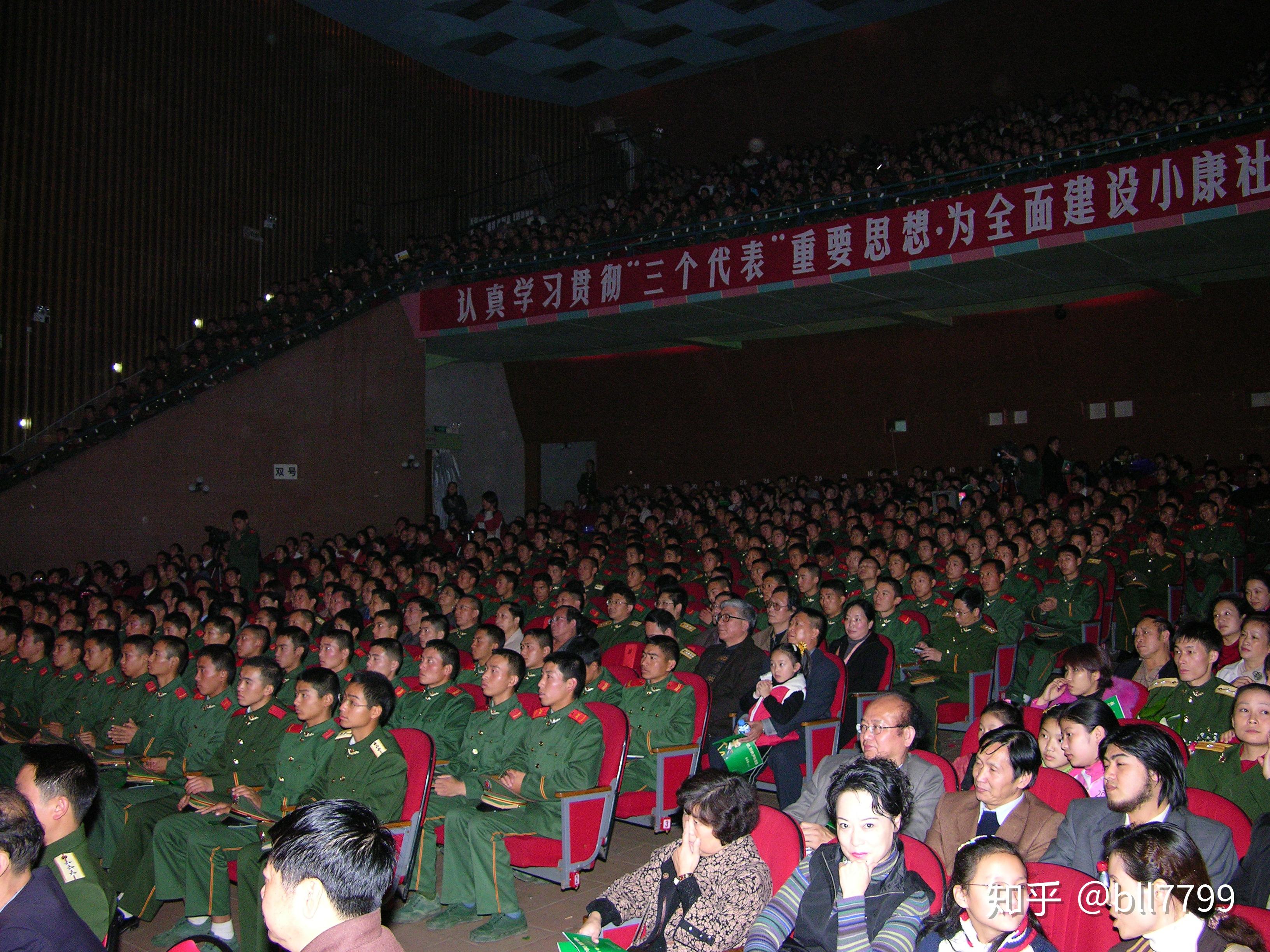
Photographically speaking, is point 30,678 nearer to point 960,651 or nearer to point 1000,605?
point 960,651

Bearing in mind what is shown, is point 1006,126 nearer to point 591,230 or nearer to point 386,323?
point 591,230

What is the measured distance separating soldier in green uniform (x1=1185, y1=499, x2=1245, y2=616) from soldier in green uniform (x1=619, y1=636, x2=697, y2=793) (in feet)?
14.4

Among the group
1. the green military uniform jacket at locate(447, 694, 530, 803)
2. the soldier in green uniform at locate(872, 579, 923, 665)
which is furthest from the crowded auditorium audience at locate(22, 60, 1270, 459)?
the green military uniform jacket at locate(447, 694, 530, 803)

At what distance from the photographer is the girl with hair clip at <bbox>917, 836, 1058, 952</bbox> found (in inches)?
80.1

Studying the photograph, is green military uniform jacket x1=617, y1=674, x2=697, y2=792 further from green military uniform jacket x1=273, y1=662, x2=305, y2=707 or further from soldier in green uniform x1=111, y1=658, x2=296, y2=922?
green military uniform jacket x1=273, y1=662, x2=305, y2=707

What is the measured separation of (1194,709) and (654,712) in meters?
2.20

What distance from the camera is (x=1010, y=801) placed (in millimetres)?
2852

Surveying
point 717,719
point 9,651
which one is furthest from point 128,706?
point 717,719

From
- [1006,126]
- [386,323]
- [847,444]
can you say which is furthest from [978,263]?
[386,323]

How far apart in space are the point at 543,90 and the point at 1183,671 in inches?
624

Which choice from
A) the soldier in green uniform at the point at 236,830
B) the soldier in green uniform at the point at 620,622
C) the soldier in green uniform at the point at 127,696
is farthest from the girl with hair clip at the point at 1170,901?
the soldier in green uniform at the point at 127,696

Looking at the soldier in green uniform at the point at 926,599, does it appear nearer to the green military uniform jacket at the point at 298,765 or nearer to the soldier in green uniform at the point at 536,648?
the soldier in green uniform at the point at 536,648

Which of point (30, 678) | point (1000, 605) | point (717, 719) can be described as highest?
point (1000, 605)

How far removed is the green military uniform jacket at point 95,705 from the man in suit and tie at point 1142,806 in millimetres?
4796
